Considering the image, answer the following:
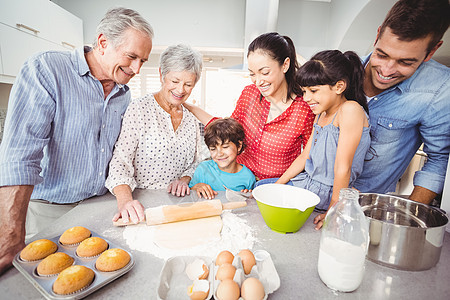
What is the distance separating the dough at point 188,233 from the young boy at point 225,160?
539 mm

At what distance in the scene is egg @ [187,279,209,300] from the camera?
0.52 meters

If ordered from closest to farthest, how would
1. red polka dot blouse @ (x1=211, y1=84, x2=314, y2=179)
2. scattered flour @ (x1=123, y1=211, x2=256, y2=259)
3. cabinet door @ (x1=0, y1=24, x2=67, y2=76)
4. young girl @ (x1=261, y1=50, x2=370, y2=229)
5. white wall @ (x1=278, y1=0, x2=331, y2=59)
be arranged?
1. scattered flour @ (x1=123, y1=211, x2=256, y2=259)
2. young girl @ (x1=261, y1=50, x2=370, y2=229)
3. red polka dot blouse @ (x1=211, y1=84, x2=314, y2=179)
4. cabinet door @ (x1=0, y1=24, x2=67, y2=76)
5. white wall @ (x1=278, y1=0, x2=331, y2=59)

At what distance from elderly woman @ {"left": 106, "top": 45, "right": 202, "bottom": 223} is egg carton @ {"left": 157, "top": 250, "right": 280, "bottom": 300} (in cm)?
56

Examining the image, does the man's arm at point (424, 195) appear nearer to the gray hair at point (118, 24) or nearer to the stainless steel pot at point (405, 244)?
the stainless steel pot at point (405, 244)

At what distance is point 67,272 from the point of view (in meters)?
0.56

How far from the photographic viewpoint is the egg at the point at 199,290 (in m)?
0.52

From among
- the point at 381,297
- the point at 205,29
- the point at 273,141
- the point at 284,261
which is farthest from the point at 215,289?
the point at 205,29

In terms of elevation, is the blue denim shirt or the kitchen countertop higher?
the blue denim shirt

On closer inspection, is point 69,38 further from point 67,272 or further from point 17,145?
point 67,272

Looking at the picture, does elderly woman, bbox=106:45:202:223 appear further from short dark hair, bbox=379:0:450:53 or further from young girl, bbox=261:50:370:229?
short dark hair, bbox=379:0:450:53

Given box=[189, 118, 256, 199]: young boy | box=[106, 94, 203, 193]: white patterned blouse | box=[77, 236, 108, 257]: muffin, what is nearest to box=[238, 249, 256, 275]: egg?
box=[77, 236, 108, 257]: muffin

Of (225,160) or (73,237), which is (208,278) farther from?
(225,160)

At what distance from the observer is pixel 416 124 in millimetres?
1188

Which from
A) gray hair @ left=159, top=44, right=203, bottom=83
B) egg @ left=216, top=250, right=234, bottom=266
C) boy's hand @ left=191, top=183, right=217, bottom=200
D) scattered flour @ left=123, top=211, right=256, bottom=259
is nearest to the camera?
egg @ left=216, top=250, right=234, bottom=266
